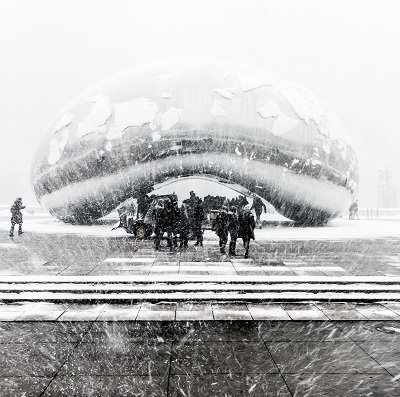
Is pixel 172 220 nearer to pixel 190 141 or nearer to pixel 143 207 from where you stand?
pixel 143 207

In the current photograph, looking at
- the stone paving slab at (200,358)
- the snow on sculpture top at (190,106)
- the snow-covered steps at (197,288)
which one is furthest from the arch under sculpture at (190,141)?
the stone paving slab at (200,358)

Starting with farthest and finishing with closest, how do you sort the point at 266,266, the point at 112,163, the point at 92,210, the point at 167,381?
the point at 92,210
the point at 112,163
the point at 266,266
the point at 167,381

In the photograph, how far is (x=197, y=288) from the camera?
7.31m

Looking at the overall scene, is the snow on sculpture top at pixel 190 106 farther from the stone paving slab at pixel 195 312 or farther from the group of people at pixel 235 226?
the stone paving slab at pixel 195 312

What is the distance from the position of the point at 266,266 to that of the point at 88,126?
39.5ft

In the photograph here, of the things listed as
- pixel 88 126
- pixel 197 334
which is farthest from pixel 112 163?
pixel 197 334

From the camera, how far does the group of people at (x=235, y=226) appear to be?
10898mm

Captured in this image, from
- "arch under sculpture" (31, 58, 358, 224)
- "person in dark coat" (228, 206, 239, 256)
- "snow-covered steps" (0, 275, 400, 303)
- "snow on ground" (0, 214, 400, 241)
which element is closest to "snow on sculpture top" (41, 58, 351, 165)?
"arch under sculpture" (31, 58, 358, 224)

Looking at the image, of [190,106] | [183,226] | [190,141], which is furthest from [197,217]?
[190,106]

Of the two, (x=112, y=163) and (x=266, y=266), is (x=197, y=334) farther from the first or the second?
(x=112, y=163)

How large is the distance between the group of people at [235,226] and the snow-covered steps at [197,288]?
2747 millimetres

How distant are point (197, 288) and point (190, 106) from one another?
1294 cm

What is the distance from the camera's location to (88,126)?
19.2 meters

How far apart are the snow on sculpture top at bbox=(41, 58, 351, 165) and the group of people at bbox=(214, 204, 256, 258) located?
26.2ft
